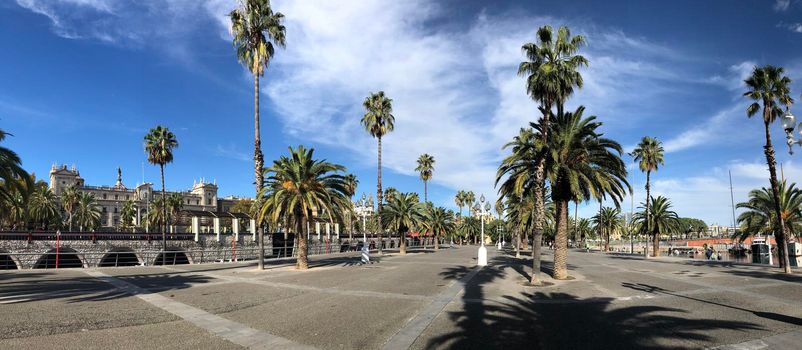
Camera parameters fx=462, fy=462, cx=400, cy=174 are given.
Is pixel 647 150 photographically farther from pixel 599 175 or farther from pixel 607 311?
pixel 607 311

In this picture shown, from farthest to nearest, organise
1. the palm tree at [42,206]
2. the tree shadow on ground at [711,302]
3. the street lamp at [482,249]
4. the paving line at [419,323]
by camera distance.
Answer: the palm tree at [42,206]
the street lamp at [482,249]
the tree shadow on ground at [711,302]
the paving line at [419,323]

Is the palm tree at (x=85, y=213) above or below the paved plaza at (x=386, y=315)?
above

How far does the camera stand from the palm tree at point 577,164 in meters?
21.0

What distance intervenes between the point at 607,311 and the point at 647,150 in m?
44.4

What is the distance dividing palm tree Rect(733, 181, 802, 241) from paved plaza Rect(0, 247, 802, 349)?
18.2 metres

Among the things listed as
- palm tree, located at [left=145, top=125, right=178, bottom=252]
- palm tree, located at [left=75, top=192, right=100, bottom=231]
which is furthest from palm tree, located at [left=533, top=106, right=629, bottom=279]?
palm tree, located at [left=75, top=192, right=100, bottom=231]

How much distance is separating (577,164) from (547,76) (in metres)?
4.35

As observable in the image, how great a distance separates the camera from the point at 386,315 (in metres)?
11.8

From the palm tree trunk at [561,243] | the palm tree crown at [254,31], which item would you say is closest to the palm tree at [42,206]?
the palm tree crown at [254,31]

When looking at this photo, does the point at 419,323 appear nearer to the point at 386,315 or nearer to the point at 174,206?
the point at 386,315

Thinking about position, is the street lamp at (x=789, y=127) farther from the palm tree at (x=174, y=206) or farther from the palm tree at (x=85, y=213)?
the palm tree at (x=85, y=213)

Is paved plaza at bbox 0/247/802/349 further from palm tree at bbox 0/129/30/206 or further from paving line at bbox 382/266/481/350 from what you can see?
palm tree at bbox 0/129/30/206

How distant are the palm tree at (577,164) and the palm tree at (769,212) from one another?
19.7m

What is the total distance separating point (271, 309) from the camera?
41.3 ft
